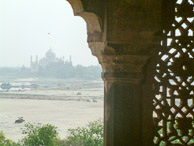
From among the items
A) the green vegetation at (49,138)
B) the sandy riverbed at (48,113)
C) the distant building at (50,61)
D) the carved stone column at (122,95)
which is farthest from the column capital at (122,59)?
the distant building at (50,61)

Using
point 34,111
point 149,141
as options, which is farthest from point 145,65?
point 34,111

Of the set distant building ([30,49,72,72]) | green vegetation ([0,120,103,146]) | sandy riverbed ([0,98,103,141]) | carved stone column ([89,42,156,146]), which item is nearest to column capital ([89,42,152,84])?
carved stone column ([89,42,156,146])

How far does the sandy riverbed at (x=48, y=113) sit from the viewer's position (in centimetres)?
3406

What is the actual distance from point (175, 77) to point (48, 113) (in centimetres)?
4067

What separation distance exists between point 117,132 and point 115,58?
0.47m

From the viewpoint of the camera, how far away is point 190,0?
7.14 ft

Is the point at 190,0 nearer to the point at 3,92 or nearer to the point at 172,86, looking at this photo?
the point at 172,86

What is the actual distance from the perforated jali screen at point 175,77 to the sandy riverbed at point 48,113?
27514 mm

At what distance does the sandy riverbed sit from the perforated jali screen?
27.5 m

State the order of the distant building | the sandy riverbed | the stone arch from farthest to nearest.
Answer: the distant building, the sandy riverbed, the stone arch

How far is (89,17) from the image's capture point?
192 centimetres

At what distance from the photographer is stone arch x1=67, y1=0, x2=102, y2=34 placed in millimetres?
1849

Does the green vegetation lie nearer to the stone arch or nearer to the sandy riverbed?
the sandy riverbed

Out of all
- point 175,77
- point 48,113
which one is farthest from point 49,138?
point 48,113
